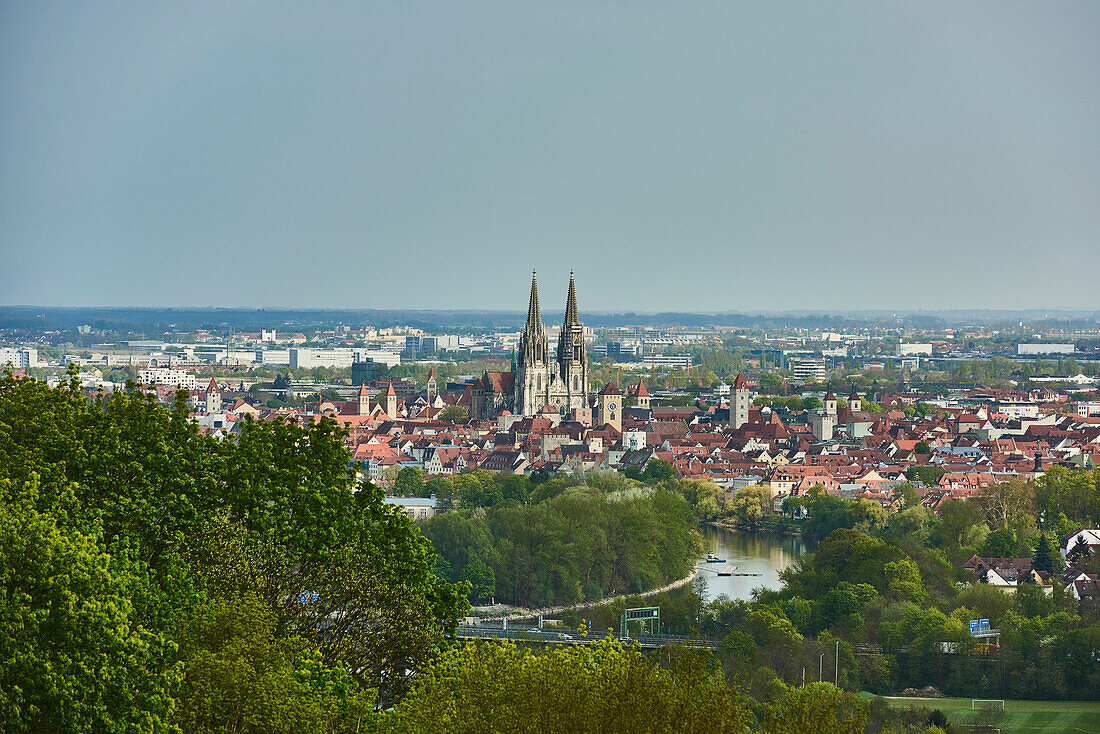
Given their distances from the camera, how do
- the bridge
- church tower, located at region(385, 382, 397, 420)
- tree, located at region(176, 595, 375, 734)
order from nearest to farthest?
tree, located at region(176, 595, 375, 734) → the bridge → church tower, located at region(385, 382, 397, 420)

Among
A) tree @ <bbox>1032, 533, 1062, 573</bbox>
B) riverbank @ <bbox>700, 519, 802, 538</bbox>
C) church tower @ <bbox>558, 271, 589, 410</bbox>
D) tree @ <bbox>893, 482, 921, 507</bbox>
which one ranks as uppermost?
church tower @ <bbox>558, 271, 589, 410</bbox>

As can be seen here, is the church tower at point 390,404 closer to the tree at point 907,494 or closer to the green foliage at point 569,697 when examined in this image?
the tree at point 907,494

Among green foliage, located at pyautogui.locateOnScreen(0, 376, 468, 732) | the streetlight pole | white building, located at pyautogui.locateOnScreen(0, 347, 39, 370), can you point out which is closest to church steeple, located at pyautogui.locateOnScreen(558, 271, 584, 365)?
white building, located at pyautogui.locateOnScreen(0, 347, 39, 370)

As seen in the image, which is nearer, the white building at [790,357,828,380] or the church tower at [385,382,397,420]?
the church tower at [385,382,397,420]

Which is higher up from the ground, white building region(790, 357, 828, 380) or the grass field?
the grass field

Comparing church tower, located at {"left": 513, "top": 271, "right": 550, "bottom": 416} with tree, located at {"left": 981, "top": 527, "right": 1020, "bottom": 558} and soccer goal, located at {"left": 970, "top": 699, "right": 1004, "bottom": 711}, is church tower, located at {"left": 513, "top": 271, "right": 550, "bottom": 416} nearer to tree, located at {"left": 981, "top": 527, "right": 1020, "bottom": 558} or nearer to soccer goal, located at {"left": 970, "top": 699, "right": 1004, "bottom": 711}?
tree, located at {"left": 981, "top": 527, "right": 1020, "bottom": 558}

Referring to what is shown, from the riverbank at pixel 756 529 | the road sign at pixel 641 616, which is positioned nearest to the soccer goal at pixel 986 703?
the road sign at pixel 641 616

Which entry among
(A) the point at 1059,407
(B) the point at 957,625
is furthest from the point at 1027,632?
(A) the point at 1059,407
